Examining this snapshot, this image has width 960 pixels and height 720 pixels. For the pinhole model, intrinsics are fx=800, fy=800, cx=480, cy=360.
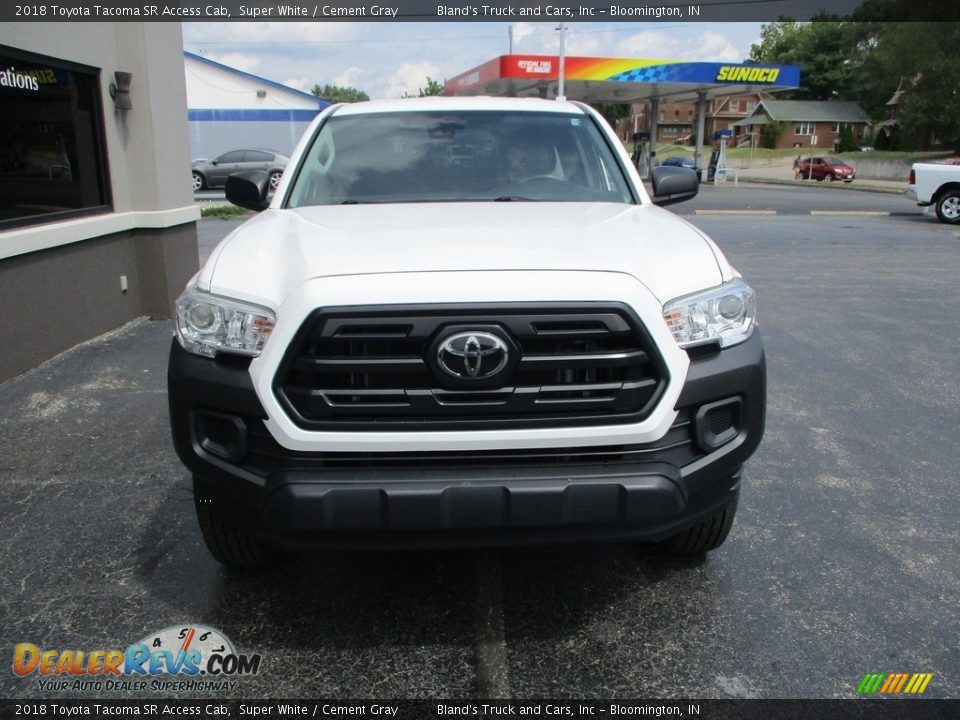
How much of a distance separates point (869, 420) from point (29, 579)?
4.48 metres

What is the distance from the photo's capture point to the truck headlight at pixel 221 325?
235cm

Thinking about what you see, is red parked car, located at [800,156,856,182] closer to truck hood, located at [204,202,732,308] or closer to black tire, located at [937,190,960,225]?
black tire, located at [937,190,960,225]

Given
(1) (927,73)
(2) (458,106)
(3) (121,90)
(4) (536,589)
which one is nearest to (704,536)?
(4) (536,589)

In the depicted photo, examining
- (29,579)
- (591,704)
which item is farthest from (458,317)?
(29,579)

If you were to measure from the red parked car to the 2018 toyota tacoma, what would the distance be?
1977 inches

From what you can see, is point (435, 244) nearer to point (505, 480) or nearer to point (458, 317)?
point (458, 317)

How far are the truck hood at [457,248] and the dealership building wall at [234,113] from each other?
31997mm

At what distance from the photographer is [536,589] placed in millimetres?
2980

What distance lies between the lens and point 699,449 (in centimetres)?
241

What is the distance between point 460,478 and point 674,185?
94.3 inches

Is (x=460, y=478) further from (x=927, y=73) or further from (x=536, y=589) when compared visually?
(x=927, y=73)

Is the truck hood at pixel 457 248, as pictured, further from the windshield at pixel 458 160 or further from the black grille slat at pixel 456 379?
the windshield at pixel 458 160

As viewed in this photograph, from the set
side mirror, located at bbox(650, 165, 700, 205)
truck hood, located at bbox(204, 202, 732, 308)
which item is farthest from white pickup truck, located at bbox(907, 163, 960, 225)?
truck hood, located at bbox(204, 202, 732, 308)

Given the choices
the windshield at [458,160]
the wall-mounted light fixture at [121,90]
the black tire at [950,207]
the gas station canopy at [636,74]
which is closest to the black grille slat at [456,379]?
the windshield at [458,160]
